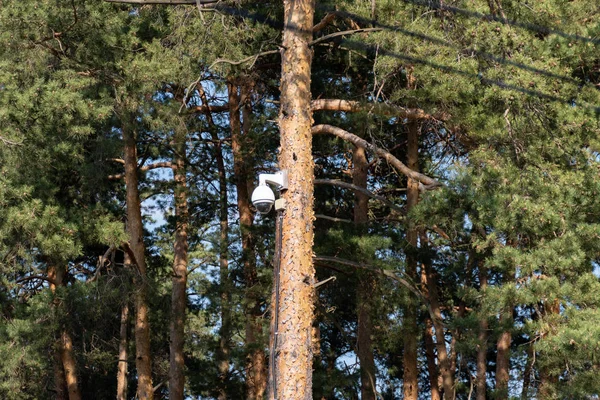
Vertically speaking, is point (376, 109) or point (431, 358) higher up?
point (376, 109)

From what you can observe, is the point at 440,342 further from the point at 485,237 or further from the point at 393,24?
the point at 393,24

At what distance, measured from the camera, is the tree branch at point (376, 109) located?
1139 centimetres

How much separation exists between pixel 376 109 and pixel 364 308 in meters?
3.47

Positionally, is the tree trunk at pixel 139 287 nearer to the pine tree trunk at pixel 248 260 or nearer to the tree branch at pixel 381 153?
the pine tree trunk at pixel 248 260

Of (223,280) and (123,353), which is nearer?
(223,280)

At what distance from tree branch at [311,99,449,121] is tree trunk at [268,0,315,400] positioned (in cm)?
387

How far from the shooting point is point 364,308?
13414 millimetres

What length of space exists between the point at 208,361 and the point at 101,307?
5.81 m

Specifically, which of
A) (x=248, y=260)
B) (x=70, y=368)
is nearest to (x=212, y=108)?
(x=248, y=260)

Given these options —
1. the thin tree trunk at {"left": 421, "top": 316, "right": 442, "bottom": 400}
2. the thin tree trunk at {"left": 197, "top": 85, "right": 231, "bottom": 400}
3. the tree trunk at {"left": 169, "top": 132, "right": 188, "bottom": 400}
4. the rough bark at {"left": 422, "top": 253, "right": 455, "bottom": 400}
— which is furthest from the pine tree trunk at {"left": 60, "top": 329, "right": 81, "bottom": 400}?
the thin tree trunk at {"left": 421, "top": 316, "right": 442, "bottom": 400}

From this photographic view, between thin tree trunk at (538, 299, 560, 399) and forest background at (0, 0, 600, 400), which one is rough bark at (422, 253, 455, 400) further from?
thin tree trunk at (538, 299, 560, 399)

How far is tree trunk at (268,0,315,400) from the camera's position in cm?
661

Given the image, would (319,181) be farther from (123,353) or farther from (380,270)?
(123,353)

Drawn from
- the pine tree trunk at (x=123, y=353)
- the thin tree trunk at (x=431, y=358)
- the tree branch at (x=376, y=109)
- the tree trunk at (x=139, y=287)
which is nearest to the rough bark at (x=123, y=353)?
the pine tree trunk at (x=123, y=353)
